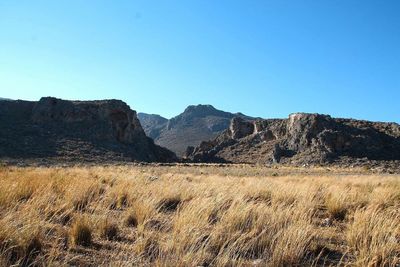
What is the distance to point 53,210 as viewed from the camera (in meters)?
5.75

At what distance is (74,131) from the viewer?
74.9m

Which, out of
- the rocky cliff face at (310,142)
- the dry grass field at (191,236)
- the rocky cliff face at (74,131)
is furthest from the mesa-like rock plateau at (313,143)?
the dry grass field at (191,236)

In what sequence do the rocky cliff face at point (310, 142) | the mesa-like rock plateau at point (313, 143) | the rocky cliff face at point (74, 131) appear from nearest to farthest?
1. the rocky cliff face at point (74, 131)
2. the mesa-like rock plateau at point (313, 143)
3. the rocky cliff face at point (310, 142)

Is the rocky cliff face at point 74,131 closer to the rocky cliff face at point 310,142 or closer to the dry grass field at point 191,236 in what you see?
the rocky cliff face at point 310,142

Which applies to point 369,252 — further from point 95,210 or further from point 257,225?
point 95,210

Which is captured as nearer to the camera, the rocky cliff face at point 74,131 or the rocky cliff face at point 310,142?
the rocky cliff face at point 74,131

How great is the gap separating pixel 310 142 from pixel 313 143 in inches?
91.2

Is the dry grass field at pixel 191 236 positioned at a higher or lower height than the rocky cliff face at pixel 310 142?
lower

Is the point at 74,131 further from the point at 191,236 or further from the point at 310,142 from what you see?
the point at 191,236

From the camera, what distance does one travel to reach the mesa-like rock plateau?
6906 centimetres

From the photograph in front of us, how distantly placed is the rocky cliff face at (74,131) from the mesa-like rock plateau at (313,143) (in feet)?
57.5

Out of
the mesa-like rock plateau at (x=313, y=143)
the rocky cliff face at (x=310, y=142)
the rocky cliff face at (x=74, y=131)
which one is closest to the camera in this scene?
the rocky cliff face at (x=74, y=131)

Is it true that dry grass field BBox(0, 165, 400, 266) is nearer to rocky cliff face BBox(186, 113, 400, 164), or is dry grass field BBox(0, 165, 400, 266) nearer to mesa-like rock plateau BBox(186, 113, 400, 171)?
mesa-like rock plateau BBox(186, 113, 400, 171)

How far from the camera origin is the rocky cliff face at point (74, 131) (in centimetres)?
6414
